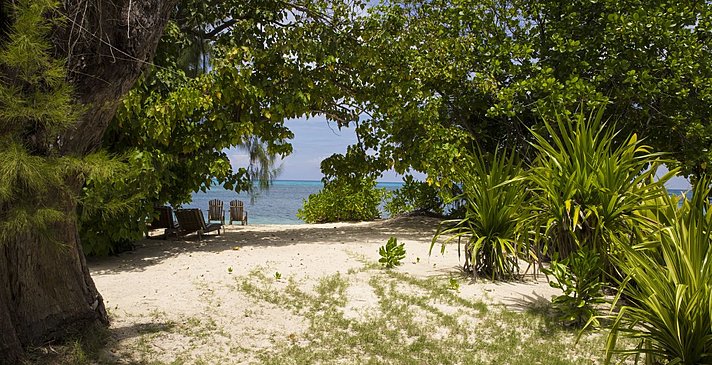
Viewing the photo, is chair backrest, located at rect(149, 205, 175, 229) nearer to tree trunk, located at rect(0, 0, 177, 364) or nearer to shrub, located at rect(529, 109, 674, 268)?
tree trunk, located at rect(0, 0, 177, 364)

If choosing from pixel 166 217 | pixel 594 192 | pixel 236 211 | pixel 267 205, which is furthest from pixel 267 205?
pixel 594 192

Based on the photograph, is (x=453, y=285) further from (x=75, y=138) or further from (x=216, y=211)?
(x=216, y=211)

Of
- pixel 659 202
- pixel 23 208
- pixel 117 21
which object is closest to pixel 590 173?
pixel 659 202

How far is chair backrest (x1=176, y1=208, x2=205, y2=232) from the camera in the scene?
10.9 meters

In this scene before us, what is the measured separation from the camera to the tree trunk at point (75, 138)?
3.90 meters

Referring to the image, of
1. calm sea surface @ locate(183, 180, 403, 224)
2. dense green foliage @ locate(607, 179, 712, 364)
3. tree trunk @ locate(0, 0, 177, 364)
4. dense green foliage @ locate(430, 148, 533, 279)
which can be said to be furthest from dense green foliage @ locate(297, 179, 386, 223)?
dense green foliage @ locate(607, 179, 712, 364)

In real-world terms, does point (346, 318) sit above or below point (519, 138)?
below

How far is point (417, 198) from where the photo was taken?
1562 centimetres

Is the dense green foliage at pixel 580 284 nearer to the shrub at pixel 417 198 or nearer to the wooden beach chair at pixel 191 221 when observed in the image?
the wooden beach chair at pixel 191 221

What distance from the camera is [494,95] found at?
1151 cm

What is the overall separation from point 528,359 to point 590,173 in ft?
6.08

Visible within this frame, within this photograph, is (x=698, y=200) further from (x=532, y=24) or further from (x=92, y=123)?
(x=532, y=24)

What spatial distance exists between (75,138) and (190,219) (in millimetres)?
7028

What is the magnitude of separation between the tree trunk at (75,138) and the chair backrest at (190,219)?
19.9 ft
